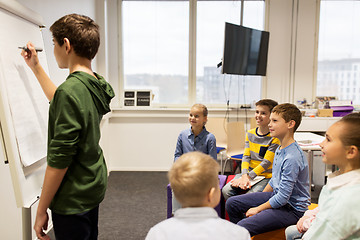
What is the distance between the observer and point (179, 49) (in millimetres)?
4738

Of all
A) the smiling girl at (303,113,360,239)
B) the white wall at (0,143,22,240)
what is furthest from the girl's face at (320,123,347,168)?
the white wall at (0,143,22,240)

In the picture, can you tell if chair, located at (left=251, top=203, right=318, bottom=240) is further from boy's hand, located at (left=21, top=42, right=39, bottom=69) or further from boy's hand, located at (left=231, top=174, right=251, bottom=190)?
boy's hand, located at (left=21, top=42, right=39, bottom=69)

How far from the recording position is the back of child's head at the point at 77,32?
118 centimetres

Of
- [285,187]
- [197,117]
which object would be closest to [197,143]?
Answer: [197,117]

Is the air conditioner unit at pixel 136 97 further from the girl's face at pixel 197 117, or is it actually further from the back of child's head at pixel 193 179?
the back of child's head at pixel 193 179

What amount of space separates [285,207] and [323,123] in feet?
9.12

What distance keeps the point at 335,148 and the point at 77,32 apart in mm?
1204

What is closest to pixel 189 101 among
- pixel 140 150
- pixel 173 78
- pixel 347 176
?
pixel 173 78

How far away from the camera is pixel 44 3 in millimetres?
2537

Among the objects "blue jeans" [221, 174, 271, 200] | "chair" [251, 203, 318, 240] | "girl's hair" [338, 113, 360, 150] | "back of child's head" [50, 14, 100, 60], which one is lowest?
"chair" [251, 203, 318, 240]

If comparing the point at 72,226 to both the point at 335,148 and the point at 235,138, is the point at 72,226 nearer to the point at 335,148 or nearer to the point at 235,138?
the point at 335,148

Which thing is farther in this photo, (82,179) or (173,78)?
(173,78)

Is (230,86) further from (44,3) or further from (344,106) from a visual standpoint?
(44,3)

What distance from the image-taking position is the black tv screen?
4.00 m
